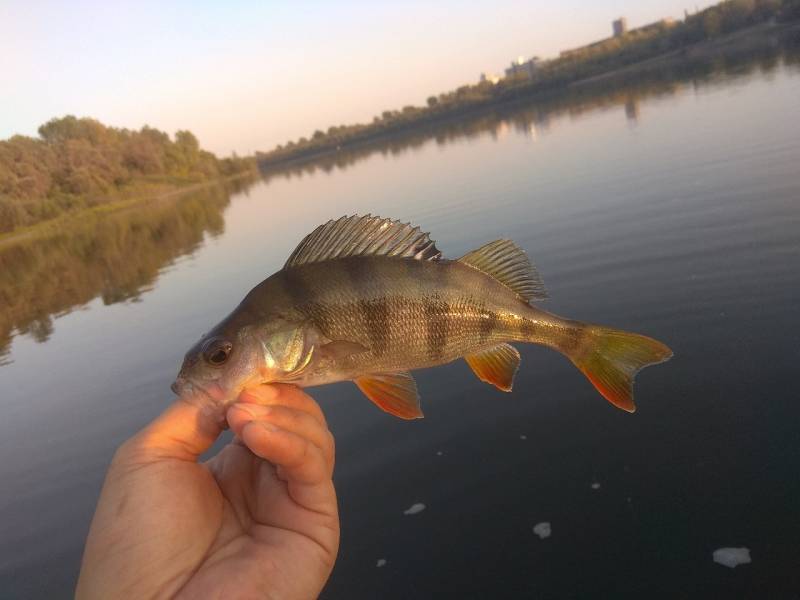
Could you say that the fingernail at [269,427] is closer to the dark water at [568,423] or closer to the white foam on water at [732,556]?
the dark water at [568,423]

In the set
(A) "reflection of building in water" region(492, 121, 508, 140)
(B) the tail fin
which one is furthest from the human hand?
(A) "reflection of building in water" region(492, 121, 508, 140)

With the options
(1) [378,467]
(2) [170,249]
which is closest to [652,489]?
(1) [378,467]

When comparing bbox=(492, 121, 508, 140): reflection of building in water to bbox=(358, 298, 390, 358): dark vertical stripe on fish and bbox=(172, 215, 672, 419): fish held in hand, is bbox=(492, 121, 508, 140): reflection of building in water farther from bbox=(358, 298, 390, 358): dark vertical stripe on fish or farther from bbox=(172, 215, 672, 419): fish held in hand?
bbox=(358, 298, 390, 358): dark vertical stripe on fish

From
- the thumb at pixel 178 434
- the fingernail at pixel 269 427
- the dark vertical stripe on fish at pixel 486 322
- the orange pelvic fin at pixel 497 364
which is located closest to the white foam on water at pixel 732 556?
the orange pelvic fin at pixel 497 364

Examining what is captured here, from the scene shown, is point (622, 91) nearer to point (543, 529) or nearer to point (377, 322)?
point (543, 529)

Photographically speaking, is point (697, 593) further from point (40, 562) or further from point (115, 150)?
point (115, 150)

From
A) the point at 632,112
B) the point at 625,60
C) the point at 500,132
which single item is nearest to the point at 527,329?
the point at 632,112

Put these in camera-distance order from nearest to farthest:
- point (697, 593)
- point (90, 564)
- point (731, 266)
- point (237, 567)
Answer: point (90, 564) → point (237, 567) → point (697, 593) → point (731, 266)
